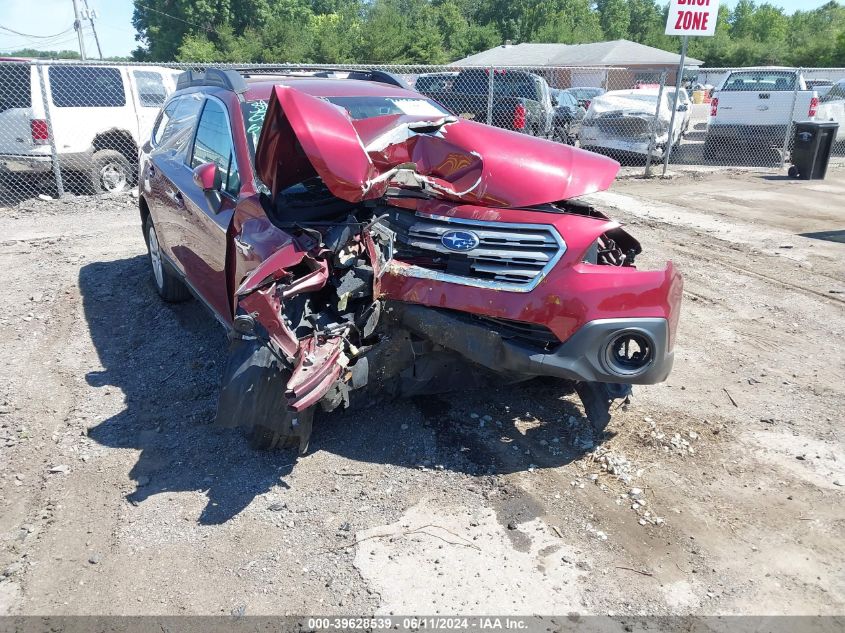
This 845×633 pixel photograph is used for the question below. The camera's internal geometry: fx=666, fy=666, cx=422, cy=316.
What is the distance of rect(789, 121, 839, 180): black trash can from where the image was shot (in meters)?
12.9

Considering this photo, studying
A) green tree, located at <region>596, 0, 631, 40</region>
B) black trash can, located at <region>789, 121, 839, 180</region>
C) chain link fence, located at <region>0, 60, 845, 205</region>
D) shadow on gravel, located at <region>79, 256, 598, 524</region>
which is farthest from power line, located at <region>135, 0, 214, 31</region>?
shadow on gravel, located at <region>79, 256, 598, 524</region>

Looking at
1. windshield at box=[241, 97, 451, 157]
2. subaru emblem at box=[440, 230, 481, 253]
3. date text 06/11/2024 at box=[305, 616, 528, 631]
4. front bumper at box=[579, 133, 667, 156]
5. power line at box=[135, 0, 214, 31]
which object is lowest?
date text 06/11/2024 at box=[305, 616, 528, 631]

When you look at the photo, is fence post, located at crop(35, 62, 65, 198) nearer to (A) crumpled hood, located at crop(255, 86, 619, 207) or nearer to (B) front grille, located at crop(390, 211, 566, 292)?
(A) crumpled hood, located at crop(255, 86, 619, 207)

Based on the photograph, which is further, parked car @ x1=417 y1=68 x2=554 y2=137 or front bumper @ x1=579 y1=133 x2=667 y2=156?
front bumper @ x1=579 y1=133 x2=667 y2=156

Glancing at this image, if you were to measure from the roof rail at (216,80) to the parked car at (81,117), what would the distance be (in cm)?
598

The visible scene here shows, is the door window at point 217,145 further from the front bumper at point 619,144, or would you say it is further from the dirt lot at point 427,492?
the front bumper at point 619,144

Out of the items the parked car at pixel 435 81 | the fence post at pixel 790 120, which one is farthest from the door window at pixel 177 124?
the fence post at pixel 790 120

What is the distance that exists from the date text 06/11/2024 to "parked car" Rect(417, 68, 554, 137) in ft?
37.1

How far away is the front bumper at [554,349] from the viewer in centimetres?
337

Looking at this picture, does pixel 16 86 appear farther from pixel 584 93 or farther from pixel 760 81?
pixel 584 93

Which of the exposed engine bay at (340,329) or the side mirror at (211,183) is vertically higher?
the side mirror at (211,183)

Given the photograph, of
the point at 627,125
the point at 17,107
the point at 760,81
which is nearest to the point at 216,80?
the point at 17,107

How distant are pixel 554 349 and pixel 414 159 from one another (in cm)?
135

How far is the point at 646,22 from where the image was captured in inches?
2603
